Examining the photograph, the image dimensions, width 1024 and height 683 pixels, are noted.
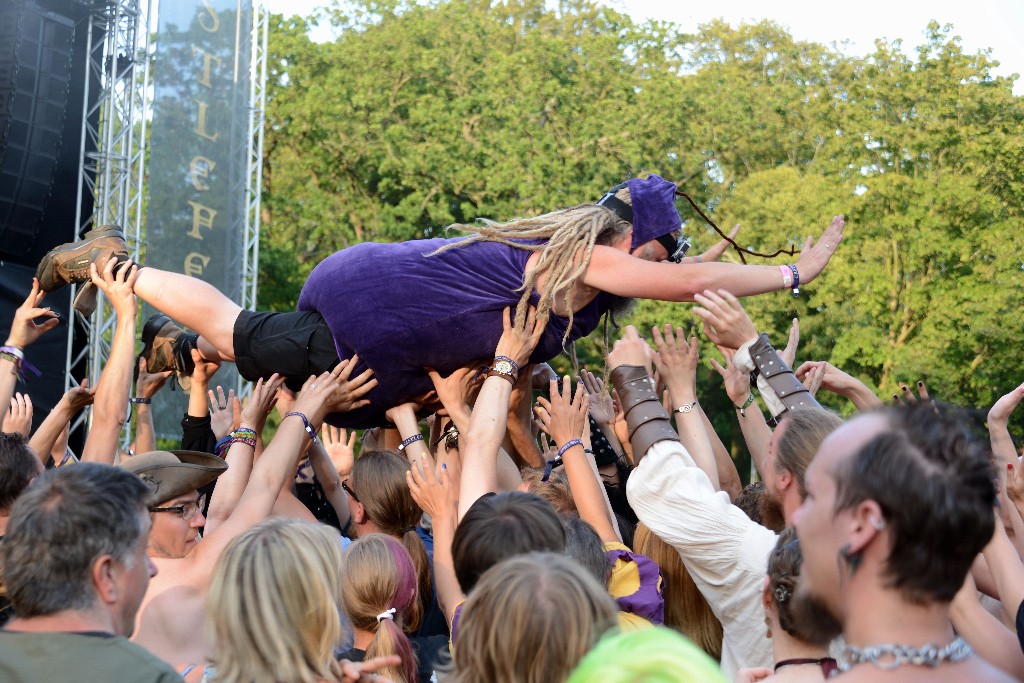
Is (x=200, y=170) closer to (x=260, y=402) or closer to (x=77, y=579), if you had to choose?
(x=260, y=402)

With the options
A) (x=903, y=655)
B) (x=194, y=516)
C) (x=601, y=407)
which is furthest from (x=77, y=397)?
(x=903, y=655)

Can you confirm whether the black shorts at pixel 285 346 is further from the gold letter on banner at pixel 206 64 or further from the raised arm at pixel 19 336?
the gold letter on banner at pixel 206 64

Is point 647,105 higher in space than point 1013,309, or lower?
higher

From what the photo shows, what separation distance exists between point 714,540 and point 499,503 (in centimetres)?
64

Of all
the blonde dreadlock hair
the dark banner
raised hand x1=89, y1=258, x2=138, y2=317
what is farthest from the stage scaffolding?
the blonde dreadlock hair

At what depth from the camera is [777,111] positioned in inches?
1081

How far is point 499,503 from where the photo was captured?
2680mm

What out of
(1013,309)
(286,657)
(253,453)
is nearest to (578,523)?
(286,657)

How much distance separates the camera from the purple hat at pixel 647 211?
4.12 metres

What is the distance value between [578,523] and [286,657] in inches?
38.8

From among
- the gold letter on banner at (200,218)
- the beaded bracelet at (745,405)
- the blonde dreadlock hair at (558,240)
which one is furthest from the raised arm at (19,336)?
the gold letter on banner at (200,218)

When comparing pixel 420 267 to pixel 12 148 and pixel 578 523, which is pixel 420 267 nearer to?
pixel 578 523

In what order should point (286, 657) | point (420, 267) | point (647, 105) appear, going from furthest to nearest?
1. point (647, 105)
2. point (420, 267)
3. point (286, 657)

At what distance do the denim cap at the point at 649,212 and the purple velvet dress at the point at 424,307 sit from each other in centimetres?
32
